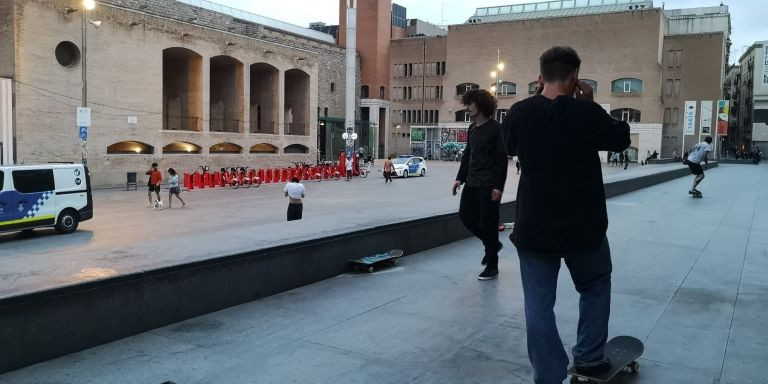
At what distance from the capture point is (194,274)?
5.12 metres

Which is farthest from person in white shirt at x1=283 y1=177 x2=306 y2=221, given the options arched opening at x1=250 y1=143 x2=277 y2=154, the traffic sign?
arched opening at x1=250 y1=143 x2=277 y2=154

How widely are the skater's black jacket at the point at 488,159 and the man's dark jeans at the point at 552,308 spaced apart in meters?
2.85

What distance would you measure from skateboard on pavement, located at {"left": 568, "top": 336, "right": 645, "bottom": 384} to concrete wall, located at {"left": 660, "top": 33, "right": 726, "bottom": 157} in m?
83.8

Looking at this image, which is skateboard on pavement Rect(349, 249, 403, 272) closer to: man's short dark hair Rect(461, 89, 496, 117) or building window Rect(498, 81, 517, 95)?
man's short dark hair Rect(461, 89, 496, 117)

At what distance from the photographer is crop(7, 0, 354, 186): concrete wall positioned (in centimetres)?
2806

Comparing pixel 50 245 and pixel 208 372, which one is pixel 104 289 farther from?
pixel 50 245

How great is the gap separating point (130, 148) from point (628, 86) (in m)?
64.2

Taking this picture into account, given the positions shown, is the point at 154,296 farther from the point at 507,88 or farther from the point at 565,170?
the point at 507,88

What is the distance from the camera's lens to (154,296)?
189 inches

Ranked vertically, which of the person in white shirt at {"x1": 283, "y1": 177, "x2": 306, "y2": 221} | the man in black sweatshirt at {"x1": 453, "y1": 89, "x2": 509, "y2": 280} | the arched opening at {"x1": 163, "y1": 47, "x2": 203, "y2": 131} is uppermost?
the arched opening at {"x1": 163, "y1": 47, "x2": 203, "y2": 131}

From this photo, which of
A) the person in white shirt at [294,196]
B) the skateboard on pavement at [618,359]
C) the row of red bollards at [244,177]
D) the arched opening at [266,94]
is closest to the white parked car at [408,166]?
the row of red bollards at [244,177]

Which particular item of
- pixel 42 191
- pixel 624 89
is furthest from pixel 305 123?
pixel 624 89

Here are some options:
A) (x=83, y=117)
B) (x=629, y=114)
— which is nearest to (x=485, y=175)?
(x=83, y=117)

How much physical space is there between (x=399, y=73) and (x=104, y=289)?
90152mm
